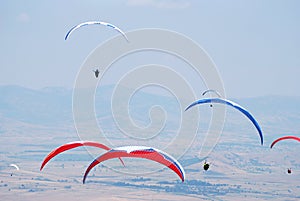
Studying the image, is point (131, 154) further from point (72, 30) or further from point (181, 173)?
point (72, 30)

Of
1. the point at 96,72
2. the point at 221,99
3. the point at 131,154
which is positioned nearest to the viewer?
the point at 131,154

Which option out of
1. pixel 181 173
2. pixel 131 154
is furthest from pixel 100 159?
pixel 181 173

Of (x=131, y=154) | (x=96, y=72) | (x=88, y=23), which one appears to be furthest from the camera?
(x=96, y=72)

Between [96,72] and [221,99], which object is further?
[96,72]

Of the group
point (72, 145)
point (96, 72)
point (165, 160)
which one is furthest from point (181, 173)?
point (96, 72)

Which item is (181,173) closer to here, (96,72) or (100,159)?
(100,159)

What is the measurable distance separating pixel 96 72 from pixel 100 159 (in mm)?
11972

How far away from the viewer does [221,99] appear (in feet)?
159

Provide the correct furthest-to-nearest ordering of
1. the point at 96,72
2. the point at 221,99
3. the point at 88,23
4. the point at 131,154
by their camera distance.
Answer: the point at 96,72 → the point at 88,23 → the point at 221,99 → the point at 131,154

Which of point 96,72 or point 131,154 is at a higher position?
point 96,72

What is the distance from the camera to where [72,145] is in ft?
166

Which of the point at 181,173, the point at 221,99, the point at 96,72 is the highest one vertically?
the point at 96,72

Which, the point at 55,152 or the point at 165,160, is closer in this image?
the point at 165,160

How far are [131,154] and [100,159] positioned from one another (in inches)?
124
